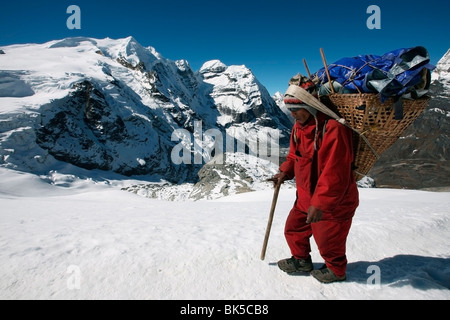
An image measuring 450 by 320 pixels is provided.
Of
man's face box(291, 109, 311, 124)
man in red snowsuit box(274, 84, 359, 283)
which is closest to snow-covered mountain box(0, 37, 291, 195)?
man in red snowsuit box(274, 84, 359, 283)

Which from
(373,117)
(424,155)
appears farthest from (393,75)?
(424,155)

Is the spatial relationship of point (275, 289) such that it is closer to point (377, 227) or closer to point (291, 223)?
point (291, 223)

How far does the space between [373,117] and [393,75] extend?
0.32 metres

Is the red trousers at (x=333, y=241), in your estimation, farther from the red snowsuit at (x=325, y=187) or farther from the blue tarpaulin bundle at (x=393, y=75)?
the blue tarpaulin bundle at (x=393, y=75)

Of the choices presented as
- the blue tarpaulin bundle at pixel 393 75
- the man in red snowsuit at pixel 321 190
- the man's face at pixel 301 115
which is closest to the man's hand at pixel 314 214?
the man in red snowsuit at pixel 321 190

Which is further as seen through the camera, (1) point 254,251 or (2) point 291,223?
(1) point 254,251

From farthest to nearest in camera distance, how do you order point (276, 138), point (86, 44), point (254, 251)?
point (276, 138) → point (86, 44) → point (254, 251)

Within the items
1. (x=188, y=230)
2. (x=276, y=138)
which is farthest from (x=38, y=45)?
(x=188, y=230)

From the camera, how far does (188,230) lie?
390cm

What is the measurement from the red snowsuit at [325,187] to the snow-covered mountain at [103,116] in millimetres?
64161

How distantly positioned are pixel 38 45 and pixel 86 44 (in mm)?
17612

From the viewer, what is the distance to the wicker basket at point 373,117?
6.57 feet

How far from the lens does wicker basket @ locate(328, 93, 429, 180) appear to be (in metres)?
2.00
